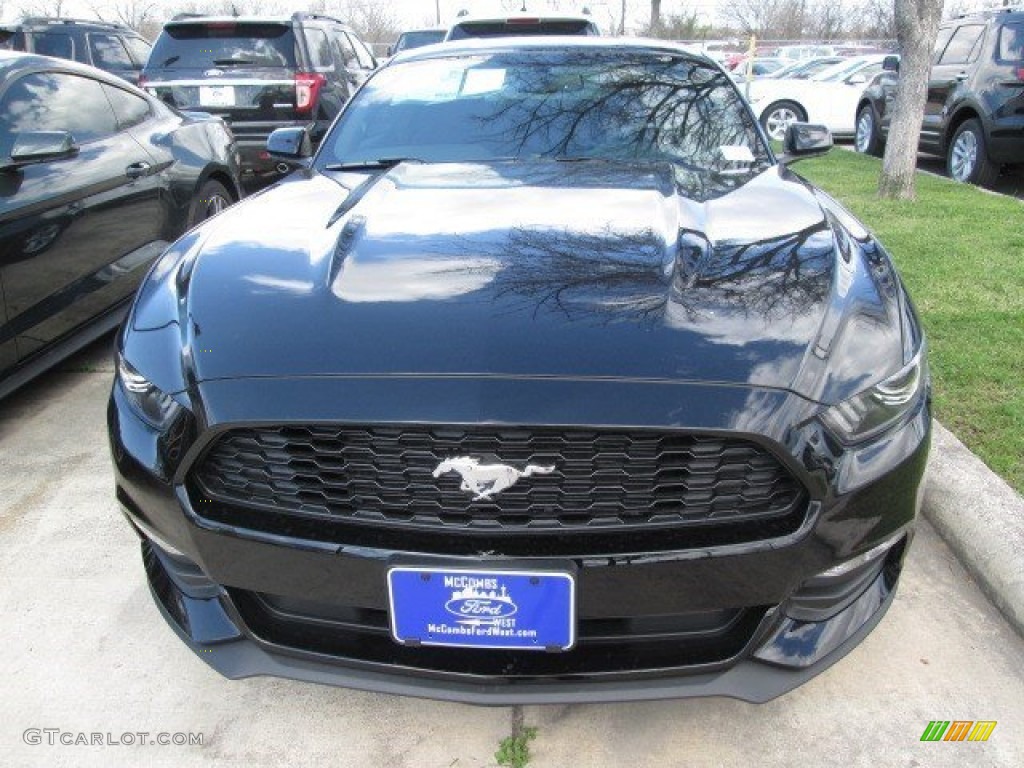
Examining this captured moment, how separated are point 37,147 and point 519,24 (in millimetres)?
5605

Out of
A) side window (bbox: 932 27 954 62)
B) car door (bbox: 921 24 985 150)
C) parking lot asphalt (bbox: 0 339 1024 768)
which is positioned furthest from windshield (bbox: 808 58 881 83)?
parking lot asphalt (bbox: 0 339 1024 768)

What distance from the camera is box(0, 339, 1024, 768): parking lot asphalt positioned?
197 cm

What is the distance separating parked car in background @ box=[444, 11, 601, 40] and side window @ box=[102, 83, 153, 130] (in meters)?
3.81

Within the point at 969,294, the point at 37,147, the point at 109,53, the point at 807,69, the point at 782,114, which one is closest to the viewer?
the point at 37,147

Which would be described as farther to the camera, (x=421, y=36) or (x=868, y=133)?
(x=421, y=36)

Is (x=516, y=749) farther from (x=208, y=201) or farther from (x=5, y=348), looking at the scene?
(x=208, y=201)

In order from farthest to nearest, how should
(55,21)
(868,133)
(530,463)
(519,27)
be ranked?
1. (868,133)
2. (55,21)
3. (519,27)
4. (530,463)

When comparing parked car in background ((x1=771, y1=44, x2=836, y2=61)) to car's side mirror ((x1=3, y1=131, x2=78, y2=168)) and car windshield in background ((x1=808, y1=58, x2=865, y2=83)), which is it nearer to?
car windshield in background ((x1=808, y1=58, x2=865, y2=83))

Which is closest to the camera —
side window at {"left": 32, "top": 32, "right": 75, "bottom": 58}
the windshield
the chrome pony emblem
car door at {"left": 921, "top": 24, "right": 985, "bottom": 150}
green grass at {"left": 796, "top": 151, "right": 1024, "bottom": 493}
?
the chrome pony emblem

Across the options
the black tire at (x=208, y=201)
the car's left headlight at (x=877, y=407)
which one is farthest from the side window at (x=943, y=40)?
the car's left headlight at (x=877, y=407)

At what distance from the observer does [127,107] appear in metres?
4.66

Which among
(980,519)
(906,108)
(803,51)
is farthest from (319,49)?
(803,51)

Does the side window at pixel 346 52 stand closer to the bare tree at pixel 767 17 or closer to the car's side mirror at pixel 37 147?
the car's side mirror at pixel 37 147

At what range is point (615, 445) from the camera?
5.25 feet
